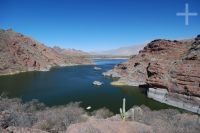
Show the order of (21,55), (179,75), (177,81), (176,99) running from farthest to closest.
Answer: (21,55) → (179,75) → (177,81) → (176,99)

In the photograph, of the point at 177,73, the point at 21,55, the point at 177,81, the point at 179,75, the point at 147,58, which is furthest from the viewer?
the point at 21,55

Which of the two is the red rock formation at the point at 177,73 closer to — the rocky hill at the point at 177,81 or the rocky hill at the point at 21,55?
the rocky hill at the point at 177,81

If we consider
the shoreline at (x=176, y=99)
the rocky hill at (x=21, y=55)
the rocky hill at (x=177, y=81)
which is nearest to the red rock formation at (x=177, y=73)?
the rocky hill at (x=177, y=81)

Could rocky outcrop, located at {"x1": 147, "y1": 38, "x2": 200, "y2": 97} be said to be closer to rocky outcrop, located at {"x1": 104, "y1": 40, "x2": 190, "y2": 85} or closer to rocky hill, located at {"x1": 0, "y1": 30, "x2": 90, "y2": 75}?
rocky outcrop, located at {"x1": 104, "y1": 40, "x2": 190, "y2": 85}

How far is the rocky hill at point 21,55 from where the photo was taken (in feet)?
386

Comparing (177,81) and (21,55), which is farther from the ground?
(21,55)

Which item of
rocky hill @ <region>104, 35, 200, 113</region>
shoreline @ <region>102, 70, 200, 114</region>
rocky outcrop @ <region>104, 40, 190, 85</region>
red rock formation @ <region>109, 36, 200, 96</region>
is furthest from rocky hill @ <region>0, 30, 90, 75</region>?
shoreline @ <region>102, 70, 200, 114</region>

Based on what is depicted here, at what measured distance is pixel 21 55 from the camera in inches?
5271

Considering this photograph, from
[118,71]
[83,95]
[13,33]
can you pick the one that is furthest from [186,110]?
[13,33]

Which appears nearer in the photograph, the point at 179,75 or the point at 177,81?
the point at 177,81

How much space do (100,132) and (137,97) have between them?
136 feet

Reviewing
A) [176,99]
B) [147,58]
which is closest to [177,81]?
[176,99]

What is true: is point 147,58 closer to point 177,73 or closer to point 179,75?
point 177,73

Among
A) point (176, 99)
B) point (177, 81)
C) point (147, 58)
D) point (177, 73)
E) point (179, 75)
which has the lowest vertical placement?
point (176, 99)
